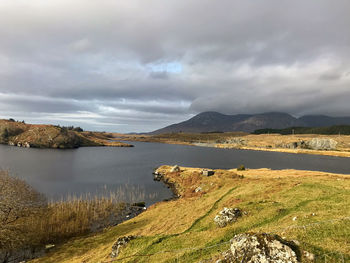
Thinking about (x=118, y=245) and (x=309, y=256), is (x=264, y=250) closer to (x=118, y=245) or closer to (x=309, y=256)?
(x=309, y=256)

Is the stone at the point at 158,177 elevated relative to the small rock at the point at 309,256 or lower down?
lower down

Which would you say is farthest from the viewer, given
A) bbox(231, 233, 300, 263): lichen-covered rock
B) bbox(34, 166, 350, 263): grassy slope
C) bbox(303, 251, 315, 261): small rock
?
bbox(34, 166, 350, 263): grassy slope

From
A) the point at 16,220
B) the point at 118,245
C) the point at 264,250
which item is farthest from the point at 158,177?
the point at 264,250

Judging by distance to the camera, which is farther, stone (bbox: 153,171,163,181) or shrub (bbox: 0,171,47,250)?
stone (bbox: 153,171,163,181)

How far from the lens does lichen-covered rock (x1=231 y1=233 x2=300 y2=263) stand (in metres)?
A: 9.88

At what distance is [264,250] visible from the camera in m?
10.2

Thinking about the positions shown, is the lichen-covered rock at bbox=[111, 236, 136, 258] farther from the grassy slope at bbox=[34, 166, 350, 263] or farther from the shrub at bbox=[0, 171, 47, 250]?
the shrub at bbox=[0, 171, 47, 250]

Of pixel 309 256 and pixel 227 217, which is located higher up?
pixel 309 256

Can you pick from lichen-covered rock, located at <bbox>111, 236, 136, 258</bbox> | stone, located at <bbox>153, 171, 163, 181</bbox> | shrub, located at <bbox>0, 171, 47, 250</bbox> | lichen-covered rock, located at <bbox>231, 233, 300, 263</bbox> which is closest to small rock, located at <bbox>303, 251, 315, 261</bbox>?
lichen-covered rock, located at <bbox>231, 233, 300, 263</bbox>

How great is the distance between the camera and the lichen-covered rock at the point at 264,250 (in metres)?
9.88

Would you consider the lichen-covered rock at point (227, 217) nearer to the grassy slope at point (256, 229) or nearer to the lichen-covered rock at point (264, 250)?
the grassy slope at point (256, 229)

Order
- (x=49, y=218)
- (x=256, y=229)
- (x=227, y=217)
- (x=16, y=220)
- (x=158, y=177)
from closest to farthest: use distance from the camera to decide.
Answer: (x=256, y=229) → (x=227, y=217) → (x=16, y=220) → (x=49, y=218) → (x=158, y=177)

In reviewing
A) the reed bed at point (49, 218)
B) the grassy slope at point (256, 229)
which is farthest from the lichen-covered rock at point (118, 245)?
the reed bed at point (49, 218)

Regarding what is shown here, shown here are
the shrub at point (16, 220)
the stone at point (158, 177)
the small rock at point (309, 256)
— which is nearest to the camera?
the small rock at point (309, 256)
